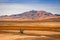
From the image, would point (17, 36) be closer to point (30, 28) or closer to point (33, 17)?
point (30, 28)

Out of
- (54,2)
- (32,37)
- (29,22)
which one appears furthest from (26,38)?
(54,2)

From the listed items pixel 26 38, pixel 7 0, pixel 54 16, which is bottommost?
pixel 26 38

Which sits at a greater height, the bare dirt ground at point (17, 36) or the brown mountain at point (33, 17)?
the brown mountain at point (33, 17)

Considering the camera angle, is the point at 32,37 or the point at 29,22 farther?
the point at 29,22

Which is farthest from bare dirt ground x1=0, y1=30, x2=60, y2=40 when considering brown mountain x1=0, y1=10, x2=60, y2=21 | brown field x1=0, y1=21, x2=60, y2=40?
brown mountain x1=0, y1=10, x2=60, y2=21

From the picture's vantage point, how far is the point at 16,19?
5.10 ft

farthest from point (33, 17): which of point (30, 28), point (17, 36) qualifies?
point (17, 36)

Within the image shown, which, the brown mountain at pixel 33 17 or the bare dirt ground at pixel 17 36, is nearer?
the bare dirt ground at pixel 17 36

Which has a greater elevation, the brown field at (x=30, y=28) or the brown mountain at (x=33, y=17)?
the brown mountain at (x=33, y=17)

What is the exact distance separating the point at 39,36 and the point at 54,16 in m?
0.35

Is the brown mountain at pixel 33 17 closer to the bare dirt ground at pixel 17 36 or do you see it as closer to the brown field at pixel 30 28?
the brown field at pixel 30 28

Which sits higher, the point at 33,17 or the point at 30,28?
the point at 33,17

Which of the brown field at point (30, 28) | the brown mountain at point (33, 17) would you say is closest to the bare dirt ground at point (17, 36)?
the brown field at point (30, 28)

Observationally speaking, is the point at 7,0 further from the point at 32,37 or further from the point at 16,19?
the point at 32,37
